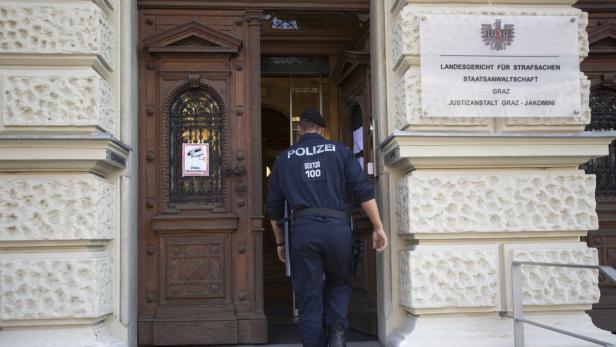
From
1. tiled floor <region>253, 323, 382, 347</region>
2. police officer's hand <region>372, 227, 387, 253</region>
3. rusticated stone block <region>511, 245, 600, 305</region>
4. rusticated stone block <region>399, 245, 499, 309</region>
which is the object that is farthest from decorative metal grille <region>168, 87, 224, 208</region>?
rusticated stone block <region>511, 245, 600, 305</region>

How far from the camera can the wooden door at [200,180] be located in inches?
227

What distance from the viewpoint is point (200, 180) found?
5914 mm

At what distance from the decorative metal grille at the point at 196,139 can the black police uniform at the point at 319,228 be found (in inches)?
44.0

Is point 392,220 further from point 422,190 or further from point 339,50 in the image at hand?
point 339,50

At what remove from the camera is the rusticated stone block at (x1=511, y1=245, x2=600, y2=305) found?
16.5 ft

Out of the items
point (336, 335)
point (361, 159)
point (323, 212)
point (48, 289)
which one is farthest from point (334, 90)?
point (48, 289)

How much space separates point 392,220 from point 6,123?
296 centimetres

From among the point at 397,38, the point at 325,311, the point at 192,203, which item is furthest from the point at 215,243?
the point at 397,38

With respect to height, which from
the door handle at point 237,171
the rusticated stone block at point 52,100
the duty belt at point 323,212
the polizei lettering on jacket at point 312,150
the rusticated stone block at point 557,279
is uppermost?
the rusticated stone block at point 52,100

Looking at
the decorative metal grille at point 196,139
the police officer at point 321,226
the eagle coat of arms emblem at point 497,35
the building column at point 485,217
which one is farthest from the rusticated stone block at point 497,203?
the decorative metal grille at point 196,139

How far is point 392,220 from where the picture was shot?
5.42 m

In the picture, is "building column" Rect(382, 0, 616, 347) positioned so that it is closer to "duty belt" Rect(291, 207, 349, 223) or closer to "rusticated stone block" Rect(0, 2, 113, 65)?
"duty belt" Rect(291, 207, 349, 223)

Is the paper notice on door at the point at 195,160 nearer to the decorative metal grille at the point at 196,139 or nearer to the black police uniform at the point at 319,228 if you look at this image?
the decorative metal grille at the point at 196,139

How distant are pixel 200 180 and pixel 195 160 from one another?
0.18 m
